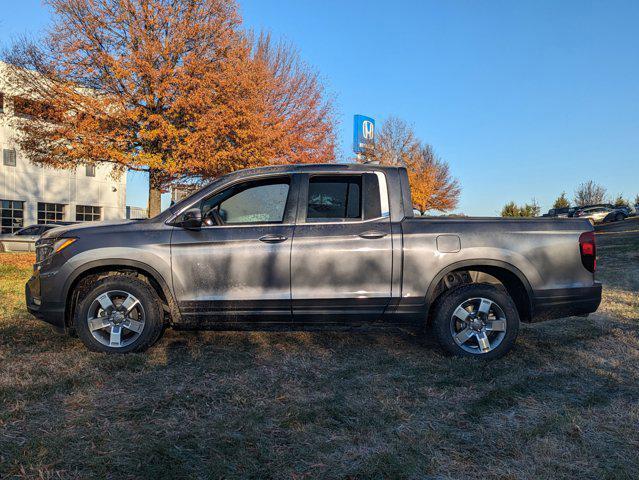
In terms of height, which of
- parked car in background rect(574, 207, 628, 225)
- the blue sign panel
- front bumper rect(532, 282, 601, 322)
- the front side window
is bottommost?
front bumper rect(532, 282, 601, 322)

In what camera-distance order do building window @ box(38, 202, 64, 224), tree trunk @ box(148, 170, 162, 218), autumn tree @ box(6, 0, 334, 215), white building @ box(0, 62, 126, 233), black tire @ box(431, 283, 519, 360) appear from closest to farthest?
black tire @ box(431, 283, 519, 360) < autumn tree @ box(6, 0, 334, 215) < tree trunk @ box(148, 170, 162, 218) < white building @ box(0, 62, 126, 233) < building window @ box(38, 202, 64, 224)

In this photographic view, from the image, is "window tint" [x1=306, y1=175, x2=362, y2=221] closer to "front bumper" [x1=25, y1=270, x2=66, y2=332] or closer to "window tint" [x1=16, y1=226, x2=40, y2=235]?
"front bumper" [x1=25, y1=270, x2=66, y2=332]

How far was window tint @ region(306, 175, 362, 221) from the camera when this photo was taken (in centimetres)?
478

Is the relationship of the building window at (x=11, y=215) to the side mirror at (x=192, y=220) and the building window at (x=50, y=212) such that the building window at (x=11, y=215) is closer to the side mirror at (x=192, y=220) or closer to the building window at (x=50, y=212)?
the building window at (x=50, y=212)

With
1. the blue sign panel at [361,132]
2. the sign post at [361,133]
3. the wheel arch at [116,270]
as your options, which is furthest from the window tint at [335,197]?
the blue sign panel at [361,132]

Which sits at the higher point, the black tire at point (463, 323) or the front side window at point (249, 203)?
the front side window at point (249, 203)

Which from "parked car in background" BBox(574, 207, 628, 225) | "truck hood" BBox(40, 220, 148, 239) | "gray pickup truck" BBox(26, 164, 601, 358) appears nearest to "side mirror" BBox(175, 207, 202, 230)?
"gray pickup truck" BBox(26, 164, 601, 358)

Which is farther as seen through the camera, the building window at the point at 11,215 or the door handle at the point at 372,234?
the building window at the point at 11,215

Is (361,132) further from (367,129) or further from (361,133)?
(367,129)

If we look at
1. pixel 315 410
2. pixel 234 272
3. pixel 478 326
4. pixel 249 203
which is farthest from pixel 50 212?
pixel 315 410

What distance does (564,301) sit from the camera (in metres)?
4.60

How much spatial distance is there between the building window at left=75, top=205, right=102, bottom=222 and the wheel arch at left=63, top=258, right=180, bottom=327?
3383 centimetres

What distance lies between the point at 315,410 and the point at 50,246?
10.5ft

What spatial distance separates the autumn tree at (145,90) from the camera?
1366 centimetres
